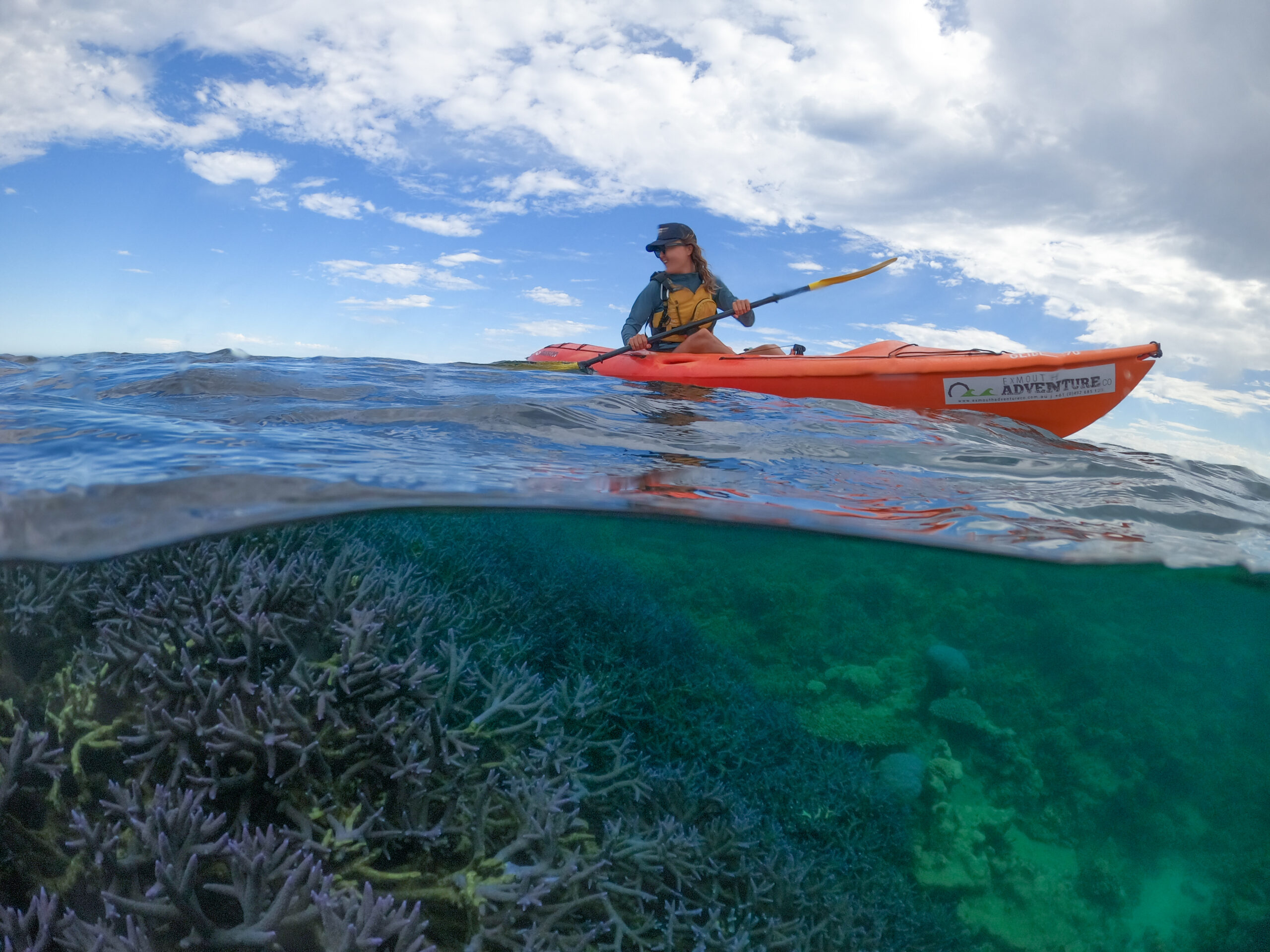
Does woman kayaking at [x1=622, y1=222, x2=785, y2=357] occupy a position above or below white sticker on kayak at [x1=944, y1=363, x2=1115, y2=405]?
above

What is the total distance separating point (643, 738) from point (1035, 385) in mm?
6010

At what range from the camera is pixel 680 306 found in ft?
32.6

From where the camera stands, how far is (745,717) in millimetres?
6141

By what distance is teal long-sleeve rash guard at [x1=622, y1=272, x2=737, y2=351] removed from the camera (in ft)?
32.9

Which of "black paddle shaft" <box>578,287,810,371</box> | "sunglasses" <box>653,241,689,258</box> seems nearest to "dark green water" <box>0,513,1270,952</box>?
"black paddle shaft" <box>578,287,810,371</box>

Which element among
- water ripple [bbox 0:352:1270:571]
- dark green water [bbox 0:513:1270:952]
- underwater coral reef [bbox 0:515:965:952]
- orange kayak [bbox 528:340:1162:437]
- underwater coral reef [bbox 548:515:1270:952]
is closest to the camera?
underwater coral reef [bbox 0:515:965:952]

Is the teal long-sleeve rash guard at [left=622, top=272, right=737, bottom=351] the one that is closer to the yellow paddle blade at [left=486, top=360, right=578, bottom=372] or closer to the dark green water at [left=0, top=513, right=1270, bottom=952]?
the yellow paddle blade at [left=486, top=360, right=578, bottom=372]

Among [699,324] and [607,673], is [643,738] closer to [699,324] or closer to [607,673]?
[607,673]

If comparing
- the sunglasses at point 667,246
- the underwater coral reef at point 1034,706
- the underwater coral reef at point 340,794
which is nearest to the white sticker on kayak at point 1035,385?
the underwater coral reef at point 1034,706

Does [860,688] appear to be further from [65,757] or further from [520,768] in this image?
[65,757]

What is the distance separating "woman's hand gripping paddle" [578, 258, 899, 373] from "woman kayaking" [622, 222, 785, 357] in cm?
11

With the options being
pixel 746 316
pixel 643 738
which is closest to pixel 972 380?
pixel 746 316

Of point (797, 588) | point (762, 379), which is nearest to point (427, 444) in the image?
point (762, 379)

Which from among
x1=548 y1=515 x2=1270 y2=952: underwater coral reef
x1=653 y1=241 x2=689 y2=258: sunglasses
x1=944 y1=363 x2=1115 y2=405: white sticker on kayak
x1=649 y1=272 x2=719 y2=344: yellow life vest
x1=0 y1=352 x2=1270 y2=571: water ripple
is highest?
x1=653 y1=241 x2=689 y2=258: sunglasses
